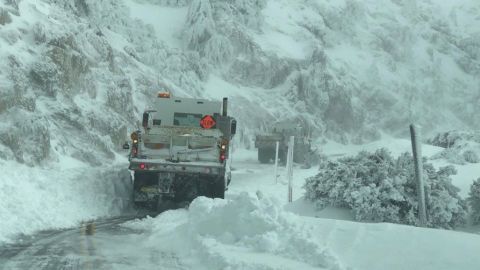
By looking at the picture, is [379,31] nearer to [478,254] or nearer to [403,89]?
[403,89]

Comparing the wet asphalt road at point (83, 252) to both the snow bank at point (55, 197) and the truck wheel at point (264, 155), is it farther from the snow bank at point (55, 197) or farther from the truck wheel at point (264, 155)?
the truck wheel at point (264, 155)

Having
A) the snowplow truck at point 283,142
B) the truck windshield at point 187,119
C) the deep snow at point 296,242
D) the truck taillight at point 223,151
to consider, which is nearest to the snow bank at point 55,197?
the truck windshield at point 187,119

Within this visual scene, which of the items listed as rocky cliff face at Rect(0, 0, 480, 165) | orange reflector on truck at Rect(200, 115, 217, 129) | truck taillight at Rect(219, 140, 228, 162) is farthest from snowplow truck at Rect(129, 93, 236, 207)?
rocky cliff face at Rect(0, 0, 480, 165)

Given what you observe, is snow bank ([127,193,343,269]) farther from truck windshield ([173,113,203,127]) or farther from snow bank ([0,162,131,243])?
truck windshield ([173,113,203,127])

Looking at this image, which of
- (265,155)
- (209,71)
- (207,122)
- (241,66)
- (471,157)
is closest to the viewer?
(207,122)

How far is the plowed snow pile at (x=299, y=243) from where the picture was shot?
26.0 feet

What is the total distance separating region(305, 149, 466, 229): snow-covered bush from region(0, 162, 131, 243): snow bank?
5648 millimetres

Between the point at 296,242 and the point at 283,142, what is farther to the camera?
the point at 283,142

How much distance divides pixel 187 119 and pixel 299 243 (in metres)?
10.2

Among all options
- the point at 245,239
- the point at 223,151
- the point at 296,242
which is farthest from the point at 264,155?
the point at 296,242

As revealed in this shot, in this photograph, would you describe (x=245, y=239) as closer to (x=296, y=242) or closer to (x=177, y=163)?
(x=296, y=242)

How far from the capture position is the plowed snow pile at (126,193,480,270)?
791 cm

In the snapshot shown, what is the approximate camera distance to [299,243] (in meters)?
8.71

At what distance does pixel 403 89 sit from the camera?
82875 millimetres
